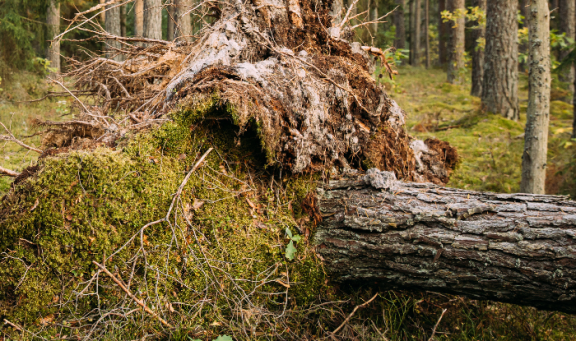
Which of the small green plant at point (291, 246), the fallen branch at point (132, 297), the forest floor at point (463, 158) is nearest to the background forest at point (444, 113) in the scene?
the forest floor at point (463, 158)

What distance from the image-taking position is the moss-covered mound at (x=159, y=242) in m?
1.96

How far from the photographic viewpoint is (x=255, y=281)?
2.31 m

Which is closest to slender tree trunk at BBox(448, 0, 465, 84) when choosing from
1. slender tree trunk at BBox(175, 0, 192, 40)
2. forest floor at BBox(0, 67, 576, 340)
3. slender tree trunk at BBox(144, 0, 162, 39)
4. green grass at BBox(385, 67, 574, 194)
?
forest floor at BBox(0, 67, 576, 340)

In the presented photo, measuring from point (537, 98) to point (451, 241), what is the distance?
3.29m

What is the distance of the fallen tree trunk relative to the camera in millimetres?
2107

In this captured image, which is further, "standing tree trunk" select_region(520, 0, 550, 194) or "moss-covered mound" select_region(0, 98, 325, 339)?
"standing tree trunk" select_region(520, 0, 550, 194)

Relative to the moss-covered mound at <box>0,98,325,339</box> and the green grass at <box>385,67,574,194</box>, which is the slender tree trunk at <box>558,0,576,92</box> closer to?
the green grass at <box>385,67,574,194</box>

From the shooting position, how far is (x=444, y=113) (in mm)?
9555

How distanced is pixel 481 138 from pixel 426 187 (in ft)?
18.6

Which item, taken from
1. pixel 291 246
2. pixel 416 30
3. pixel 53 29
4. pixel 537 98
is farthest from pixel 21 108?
pixel 416 30

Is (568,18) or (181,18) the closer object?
(181,18)

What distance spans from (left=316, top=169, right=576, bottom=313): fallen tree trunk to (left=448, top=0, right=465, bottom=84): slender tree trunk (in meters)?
11.7

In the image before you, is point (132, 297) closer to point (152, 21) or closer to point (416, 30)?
point (152, 21)

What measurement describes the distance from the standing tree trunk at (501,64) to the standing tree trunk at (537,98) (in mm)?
4584
